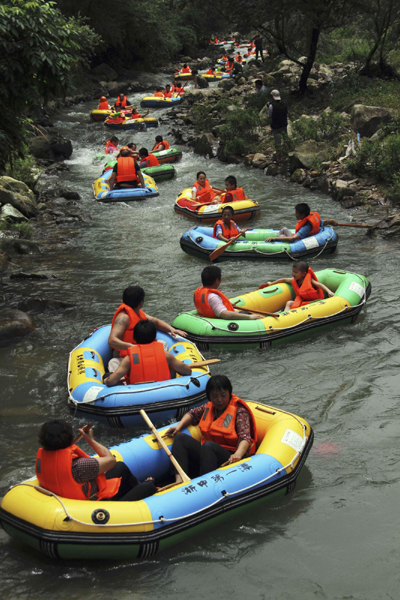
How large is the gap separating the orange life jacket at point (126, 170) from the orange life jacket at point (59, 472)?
11095mm

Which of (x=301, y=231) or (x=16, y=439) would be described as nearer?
(x=16, y=439)

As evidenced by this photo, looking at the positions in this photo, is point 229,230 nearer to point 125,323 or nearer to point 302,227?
point 302,227

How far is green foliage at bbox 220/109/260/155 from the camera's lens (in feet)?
56.9

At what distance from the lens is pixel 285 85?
70.9 feet

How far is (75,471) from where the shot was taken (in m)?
4.44

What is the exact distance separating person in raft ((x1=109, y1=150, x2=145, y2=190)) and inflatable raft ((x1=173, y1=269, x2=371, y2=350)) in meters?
7.46

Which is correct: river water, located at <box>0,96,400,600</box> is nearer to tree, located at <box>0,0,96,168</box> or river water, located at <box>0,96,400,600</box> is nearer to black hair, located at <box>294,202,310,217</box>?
black hair, located at <box>294,202,310,217</box>

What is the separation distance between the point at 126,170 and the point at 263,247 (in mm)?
5663

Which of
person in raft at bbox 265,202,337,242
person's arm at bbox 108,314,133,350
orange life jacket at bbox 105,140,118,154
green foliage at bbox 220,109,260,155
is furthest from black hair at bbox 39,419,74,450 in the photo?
orange life jacket at bbox 105,140,118,154

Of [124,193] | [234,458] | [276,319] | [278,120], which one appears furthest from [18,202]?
[234,458]

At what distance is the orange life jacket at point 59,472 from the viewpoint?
4.36 metres

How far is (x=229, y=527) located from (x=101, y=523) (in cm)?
107

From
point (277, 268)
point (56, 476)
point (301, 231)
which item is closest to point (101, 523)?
point (56, 476)

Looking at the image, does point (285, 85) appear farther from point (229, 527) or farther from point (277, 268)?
point (229, 527)
